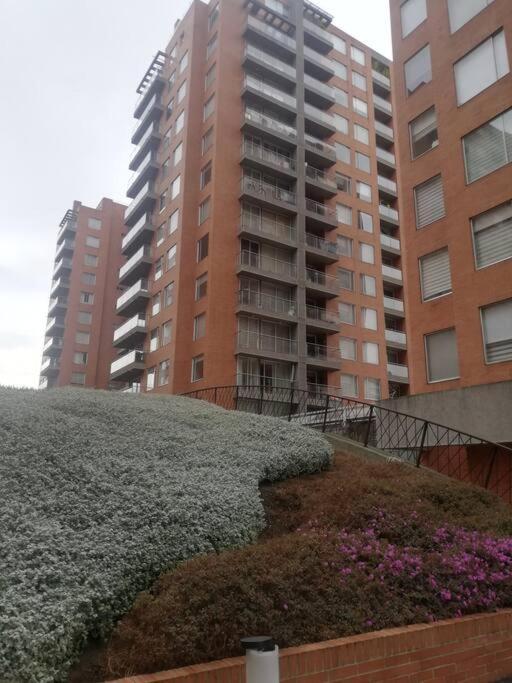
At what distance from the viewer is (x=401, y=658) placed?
4.53 meters

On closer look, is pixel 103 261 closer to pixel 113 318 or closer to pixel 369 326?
pixel 113 318

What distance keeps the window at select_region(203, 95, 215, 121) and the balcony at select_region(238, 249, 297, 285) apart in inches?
420

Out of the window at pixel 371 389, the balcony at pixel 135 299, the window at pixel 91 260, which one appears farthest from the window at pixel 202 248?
the window at pixel 91 260

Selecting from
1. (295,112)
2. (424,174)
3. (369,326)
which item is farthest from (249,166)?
(424,174)

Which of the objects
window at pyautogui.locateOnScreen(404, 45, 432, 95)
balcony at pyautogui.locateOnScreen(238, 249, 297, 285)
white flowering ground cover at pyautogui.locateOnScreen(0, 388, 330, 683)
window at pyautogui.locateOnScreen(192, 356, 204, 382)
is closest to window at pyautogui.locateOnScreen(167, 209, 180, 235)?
balcony at pyautogui.locateOnScreen(238, 249, 297, 285)

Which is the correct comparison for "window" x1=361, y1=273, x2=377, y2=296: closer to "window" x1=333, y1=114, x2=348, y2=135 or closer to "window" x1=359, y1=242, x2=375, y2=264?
"window" x1=359, y1=242, x2=375, y2=264

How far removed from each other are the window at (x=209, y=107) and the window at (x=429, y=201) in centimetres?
2302

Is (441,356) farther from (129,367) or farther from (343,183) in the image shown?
(343,183)

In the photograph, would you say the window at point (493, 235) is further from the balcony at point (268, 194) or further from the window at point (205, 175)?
the window at point (205, 175)

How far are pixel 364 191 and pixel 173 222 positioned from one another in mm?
16126

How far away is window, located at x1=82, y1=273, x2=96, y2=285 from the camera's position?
2463 inches

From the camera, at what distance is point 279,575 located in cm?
474

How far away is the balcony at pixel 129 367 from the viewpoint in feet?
123

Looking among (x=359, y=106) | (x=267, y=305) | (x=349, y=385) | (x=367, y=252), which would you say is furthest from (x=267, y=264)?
(x=359, y=106)
